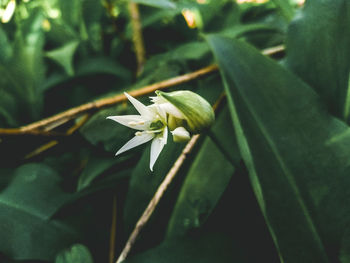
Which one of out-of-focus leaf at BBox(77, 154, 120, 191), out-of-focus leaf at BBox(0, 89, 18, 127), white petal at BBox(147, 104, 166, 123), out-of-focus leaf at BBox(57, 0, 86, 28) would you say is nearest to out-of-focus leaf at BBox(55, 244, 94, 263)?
out-of-focus leaf at BBox(77, 154, 120, 191)

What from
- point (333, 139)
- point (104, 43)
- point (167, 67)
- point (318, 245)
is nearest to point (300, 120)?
point (333, 139)

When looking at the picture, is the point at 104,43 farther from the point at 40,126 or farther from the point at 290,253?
the point at 290,253

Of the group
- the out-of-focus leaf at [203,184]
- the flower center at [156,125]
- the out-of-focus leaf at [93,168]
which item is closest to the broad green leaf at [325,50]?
the out-of-focus leaf at [203,184]

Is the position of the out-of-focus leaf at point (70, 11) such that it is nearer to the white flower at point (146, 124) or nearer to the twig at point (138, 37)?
the twig at point (138, 37)

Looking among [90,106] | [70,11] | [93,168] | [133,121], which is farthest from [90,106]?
[70,11]

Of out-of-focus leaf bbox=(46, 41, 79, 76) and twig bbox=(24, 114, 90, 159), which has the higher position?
out-of-focus leaf bbox=(46, 41, 79, 76)

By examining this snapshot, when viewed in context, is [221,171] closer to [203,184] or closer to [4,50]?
[203,184]

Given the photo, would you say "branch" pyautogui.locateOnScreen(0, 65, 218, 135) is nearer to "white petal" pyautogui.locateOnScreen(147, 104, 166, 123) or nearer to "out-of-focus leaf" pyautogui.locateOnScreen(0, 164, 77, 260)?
"out-of-focus leaf" pyautogui.locateOnScreen(0, 164, 77, 260)
